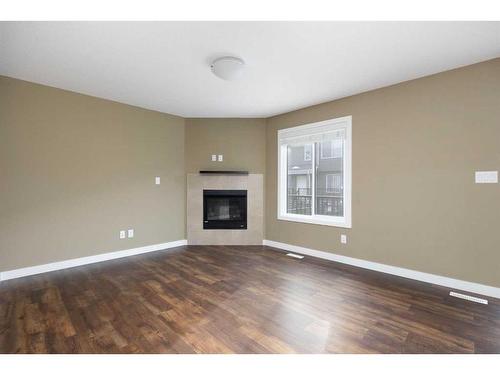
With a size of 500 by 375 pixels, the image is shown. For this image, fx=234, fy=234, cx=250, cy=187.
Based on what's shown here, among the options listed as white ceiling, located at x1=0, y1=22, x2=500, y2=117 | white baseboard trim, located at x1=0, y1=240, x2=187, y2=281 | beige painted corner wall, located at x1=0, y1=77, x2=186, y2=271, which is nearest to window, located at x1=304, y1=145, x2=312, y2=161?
white ceiling, located at x1=0, y1=22, x2=500, y2=117

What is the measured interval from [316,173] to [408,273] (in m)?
1.94

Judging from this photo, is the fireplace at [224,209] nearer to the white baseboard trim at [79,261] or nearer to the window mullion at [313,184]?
the white baseboard trim at [79,261]

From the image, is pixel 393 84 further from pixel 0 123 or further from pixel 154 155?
pixel 0 123

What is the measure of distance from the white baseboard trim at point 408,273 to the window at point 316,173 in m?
0.50

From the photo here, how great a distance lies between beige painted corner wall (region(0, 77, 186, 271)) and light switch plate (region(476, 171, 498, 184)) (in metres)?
4.40

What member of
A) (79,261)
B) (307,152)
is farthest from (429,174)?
(79,261)

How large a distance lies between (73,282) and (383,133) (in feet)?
14.4

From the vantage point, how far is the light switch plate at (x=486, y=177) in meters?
2.42

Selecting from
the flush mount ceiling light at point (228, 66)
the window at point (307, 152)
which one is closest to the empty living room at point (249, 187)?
the flush mount ceiling light at point (228, 66)

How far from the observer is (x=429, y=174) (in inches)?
111

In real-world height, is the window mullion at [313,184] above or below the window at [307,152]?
below

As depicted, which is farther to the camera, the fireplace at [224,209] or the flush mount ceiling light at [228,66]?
the fireplace at [224,209]

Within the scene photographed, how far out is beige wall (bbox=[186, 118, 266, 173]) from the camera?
15.3 feet
